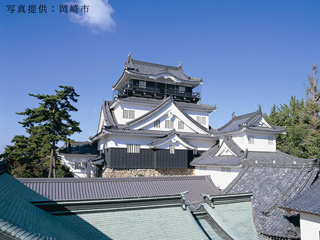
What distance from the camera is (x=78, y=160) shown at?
2988 cm

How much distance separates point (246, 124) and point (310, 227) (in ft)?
54.7

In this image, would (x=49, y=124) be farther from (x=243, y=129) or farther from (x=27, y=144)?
(x=243, y=129)

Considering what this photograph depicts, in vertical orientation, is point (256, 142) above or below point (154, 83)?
below

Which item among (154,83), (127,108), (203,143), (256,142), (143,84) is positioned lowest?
(203,143)

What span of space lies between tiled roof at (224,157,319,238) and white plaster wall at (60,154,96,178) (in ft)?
70.4

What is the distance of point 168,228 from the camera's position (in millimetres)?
6934

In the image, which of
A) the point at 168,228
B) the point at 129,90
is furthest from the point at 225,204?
the point at 129,90

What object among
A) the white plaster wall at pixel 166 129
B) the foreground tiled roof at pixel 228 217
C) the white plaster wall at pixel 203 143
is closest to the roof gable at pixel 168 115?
the white plaster wall at pixel 166 129

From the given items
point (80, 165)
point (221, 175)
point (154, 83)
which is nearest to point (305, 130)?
point (221, 175)

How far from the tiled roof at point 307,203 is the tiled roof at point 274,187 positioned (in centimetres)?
97

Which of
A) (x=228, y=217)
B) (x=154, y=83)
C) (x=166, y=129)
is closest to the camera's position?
(x=228, y=217)

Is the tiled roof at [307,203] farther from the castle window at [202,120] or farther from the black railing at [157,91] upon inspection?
the black railing at [157,91]

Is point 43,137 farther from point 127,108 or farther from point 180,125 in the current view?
point 180,125

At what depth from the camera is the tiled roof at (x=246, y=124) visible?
24.0 m
